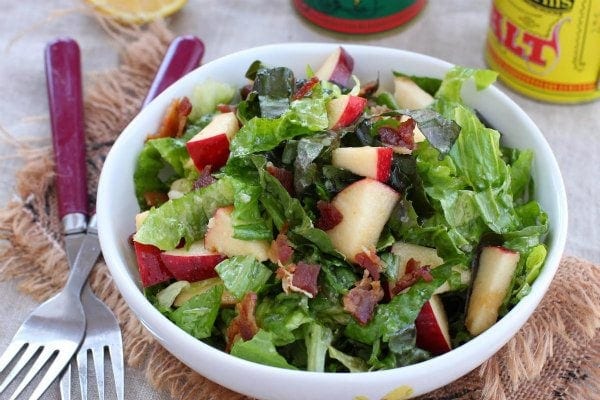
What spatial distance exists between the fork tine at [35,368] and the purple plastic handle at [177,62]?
0.68 metres

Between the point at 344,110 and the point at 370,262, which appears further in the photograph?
the point at 344,110

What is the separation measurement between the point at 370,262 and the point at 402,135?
0.26 metres

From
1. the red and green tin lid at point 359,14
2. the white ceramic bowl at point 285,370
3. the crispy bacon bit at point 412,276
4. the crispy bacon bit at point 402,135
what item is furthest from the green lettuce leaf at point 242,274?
the red and green tin lid at point 359,14

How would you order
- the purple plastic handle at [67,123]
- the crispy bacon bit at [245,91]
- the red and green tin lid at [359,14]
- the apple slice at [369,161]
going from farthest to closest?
the red and green tin lid at [359,14] < the purple plastic handle at [67,123] < the crispy bacon bit at [245,91] < the apple slice at [369,161]

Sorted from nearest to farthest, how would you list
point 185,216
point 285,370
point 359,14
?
point 285,370, point 185,216, point 359,14

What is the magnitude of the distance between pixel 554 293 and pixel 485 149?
362 millimetres

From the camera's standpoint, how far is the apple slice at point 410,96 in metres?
1.68

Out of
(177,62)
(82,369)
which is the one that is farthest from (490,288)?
(177,62)

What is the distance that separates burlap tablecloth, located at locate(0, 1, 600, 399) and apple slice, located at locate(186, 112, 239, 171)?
1.23 ft

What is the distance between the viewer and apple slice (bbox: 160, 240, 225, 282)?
1.39 metres

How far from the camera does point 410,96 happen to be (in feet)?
5.54

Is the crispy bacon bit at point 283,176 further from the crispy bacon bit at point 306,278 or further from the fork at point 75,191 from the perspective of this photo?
the fork at point 75,191

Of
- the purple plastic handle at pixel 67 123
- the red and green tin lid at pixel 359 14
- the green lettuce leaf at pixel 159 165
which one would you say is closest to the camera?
the green lettuce leaf at pixel 159 165

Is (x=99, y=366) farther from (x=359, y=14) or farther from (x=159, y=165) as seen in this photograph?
(x=359, y=14)
